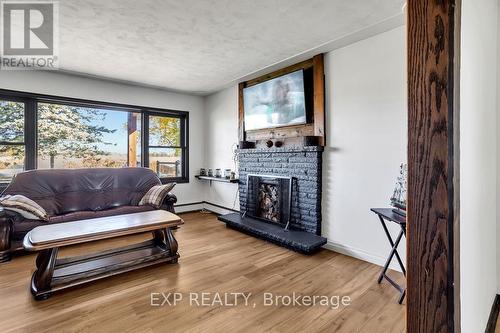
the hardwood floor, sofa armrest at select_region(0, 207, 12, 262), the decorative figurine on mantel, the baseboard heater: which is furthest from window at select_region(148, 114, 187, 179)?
the decorative figurine on mantel

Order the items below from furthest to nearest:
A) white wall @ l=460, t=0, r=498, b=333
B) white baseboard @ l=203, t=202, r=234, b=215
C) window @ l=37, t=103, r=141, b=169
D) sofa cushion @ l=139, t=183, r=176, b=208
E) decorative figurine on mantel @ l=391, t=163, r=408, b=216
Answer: white baseboard @ l=203, t=202, r=234, b=215 < window @ l=37, t=103, r=141, b=169 < sofa cushion @ l=139, t=183, r=176, b=208 < decorative figurine on mantel @ l=391, t=163, r=408, b=216 < white wall @ l=460, t=0, r=498, b=333

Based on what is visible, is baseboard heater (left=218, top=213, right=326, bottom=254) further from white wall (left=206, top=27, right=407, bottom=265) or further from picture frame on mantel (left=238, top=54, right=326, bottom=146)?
picture frame on mantel (left=238, top=54, right=326, bottom=146)

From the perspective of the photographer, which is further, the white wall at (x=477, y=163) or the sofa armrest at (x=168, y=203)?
the sofa armrest at (x=168, y=203)

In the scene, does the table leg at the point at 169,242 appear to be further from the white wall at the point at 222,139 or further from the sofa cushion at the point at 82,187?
the white wall at the point at 222,139

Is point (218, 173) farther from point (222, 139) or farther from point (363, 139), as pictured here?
point (363, 139)

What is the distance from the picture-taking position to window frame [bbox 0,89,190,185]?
3.85 meters

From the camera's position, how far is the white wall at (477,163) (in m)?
1.06

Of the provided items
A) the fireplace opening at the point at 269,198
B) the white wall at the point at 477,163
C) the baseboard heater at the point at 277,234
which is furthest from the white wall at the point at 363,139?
the white wall at the point at 477,163

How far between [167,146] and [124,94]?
1264 millimetres

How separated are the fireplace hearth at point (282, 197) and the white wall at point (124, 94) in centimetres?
148

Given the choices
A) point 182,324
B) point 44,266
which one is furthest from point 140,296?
point 44,266

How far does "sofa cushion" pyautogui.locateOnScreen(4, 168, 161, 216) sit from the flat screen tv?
2120mm

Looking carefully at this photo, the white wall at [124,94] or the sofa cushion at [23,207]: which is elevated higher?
the white wall at [124,94]

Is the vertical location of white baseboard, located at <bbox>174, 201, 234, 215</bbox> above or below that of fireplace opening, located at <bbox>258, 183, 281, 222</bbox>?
below
